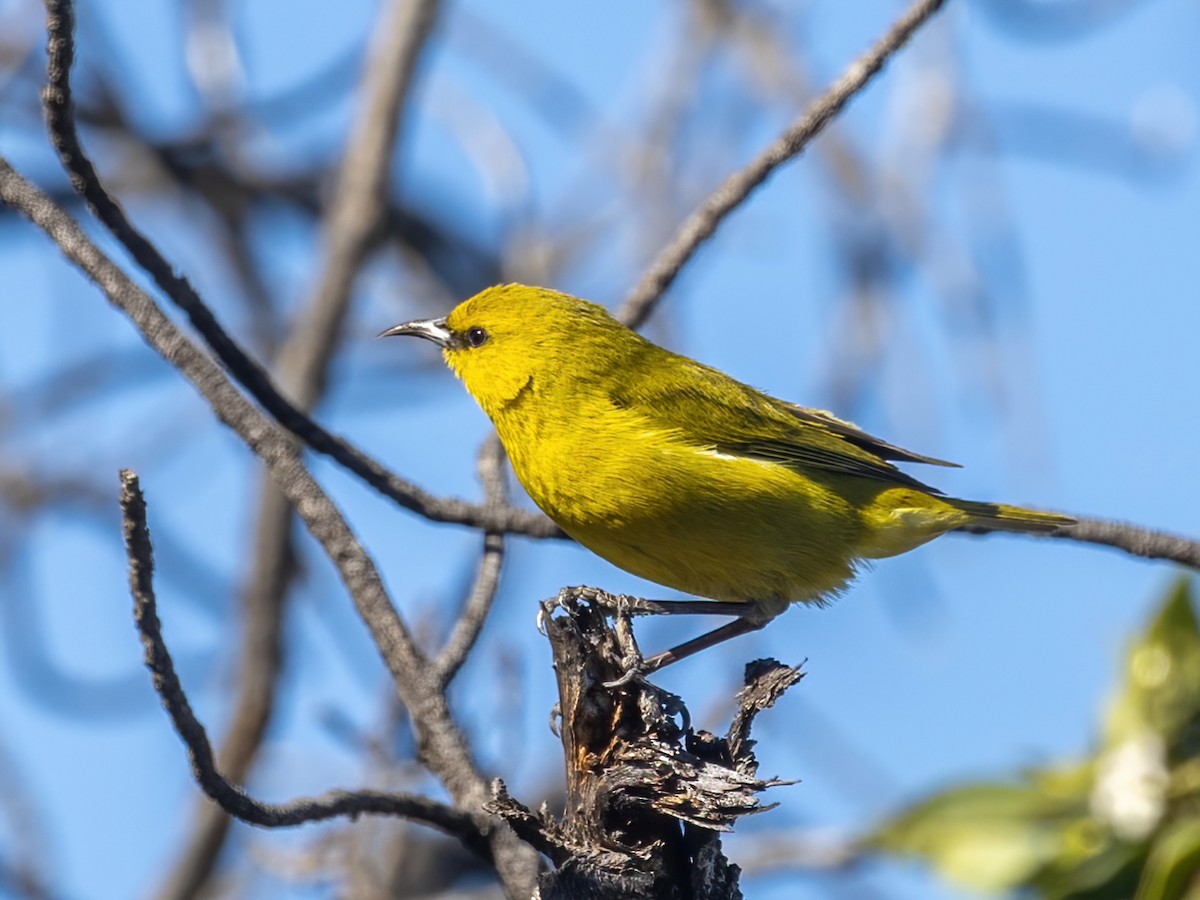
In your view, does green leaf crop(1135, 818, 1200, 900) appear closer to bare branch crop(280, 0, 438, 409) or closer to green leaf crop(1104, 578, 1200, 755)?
green leaf crop(1104, 578, 1200, 755)

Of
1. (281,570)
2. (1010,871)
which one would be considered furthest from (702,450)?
(281,570)

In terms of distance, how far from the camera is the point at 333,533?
133 inches

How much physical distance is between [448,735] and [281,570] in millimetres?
3047

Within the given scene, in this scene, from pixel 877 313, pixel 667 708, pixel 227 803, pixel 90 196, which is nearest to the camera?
pixel 227 803

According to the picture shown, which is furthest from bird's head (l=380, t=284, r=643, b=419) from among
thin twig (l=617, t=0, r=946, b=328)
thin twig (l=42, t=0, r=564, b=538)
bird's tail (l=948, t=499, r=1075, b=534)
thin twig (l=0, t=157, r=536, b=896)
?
thin twig (l=0, t=157, r=536, b=896)

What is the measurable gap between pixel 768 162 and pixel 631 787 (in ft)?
6.21

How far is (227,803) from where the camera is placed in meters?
2.68

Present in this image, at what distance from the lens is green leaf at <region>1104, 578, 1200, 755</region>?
333 centimetres

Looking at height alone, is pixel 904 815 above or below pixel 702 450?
below

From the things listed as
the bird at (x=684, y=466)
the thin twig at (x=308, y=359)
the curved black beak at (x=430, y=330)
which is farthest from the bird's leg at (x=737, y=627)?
the thin twig at (x=308, y=359)

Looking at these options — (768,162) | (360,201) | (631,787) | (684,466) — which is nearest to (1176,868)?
(631,787)

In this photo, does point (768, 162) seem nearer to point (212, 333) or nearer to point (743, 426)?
point (743, 426)

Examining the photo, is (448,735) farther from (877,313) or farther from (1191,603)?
(877,313)

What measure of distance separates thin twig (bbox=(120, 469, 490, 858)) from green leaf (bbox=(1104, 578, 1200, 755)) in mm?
1712
